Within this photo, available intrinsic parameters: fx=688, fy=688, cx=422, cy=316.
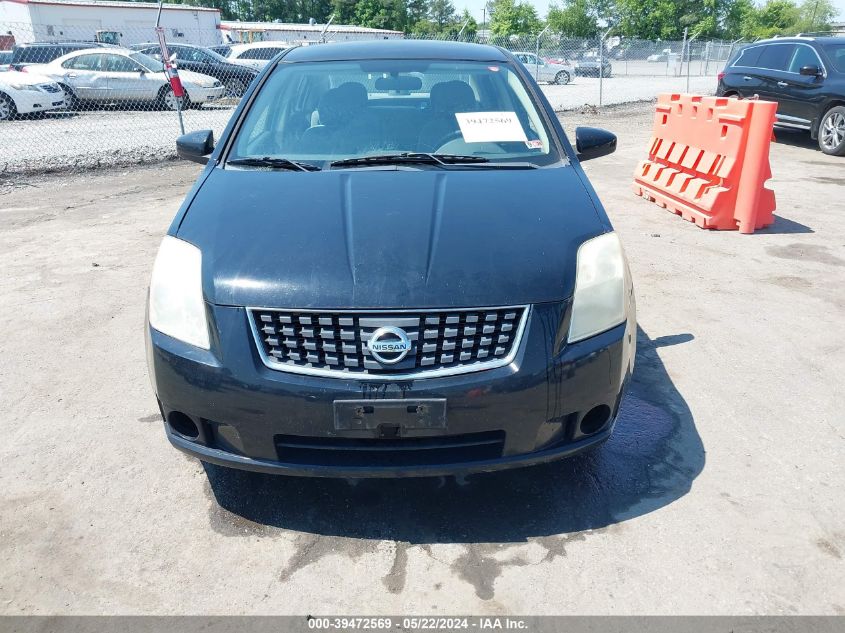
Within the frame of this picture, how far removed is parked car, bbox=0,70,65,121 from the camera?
14266 millimetres

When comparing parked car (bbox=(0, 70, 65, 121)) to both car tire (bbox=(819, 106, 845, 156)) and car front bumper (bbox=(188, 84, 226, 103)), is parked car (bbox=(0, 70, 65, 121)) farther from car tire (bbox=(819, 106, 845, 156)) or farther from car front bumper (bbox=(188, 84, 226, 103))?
car tire (bbox=(819, 106, 845, 156))

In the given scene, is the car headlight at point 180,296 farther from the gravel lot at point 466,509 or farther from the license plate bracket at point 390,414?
the gravel lot at point 466,509

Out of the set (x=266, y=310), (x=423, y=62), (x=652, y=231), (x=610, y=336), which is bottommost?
(x=652, y=231)

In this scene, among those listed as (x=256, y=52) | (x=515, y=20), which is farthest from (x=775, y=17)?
(x=256, y=52)

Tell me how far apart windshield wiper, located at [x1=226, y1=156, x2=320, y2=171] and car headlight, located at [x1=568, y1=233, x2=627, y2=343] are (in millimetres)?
1345

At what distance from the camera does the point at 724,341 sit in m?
4.29

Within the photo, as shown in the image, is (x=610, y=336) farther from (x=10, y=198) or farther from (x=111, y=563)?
(x=10, y=198)

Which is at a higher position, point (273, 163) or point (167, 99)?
point (273, 163)

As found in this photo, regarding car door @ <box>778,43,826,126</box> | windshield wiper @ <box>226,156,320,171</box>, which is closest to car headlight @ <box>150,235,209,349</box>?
windshield wiper @ <box>226,156,320,171</box>

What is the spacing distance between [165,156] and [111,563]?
9.64m

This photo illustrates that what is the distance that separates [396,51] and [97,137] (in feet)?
34.2

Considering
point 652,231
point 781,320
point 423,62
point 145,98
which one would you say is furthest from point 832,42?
point 145,98

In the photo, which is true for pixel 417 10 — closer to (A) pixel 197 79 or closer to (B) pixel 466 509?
(A) pixel 197 79

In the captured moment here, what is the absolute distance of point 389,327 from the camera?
2275 millimetres
